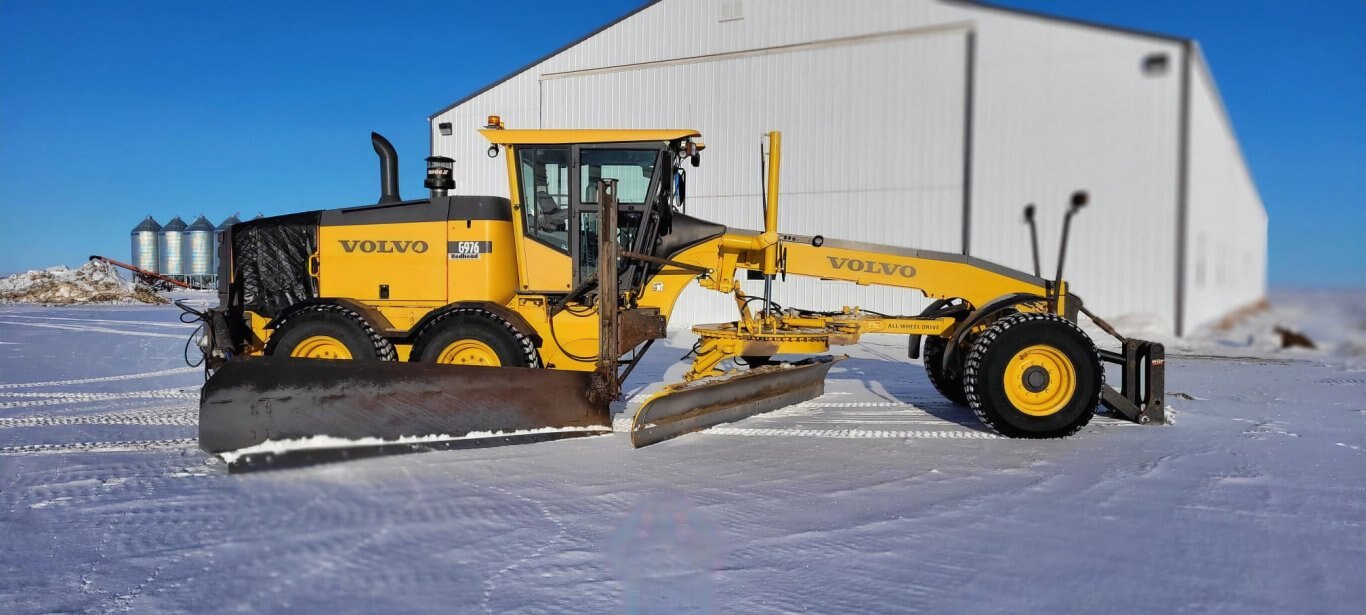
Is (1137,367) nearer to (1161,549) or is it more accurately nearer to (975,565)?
(1161,549)

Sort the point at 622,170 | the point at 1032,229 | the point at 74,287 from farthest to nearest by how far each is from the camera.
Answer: the point at 74,287
the point at 622,170
the point at 1032,229

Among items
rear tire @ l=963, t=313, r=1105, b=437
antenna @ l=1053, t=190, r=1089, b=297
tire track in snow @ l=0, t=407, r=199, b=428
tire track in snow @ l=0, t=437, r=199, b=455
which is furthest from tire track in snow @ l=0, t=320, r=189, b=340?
antenna @ l=1053, t=190, r=1089, b=297

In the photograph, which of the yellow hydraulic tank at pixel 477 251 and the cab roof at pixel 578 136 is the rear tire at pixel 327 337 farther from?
the cab roof at pixel 578 136

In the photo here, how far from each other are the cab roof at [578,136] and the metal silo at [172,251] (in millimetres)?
38344

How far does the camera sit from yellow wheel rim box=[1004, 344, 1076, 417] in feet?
15.9

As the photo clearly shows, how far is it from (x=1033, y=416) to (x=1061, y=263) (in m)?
2.03

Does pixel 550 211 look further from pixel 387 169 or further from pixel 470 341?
pixel 387 169

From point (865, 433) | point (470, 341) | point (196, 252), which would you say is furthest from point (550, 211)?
point (196, 252)

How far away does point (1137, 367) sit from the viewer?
5.23 meters

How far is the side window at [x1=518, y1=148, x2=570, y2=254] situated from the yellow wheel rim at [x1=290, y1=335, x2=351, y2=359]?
1683 mm

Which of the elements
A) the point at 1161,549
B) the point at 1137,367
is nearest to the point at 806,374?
the point at 1137,367

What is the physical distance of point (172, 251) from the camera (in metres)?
35.2

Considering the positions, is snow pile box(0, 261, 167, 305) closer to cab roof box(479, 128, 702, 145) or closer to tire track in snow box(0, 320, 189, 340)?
tire track in snow box(0, 320, 189, 340)

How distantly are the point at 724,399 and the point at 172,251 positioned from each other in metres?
40.1
